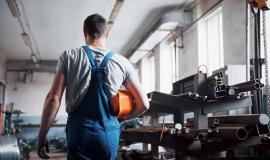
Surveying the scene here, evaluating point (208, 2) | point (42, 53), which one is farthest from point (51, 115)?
point (42, 53)

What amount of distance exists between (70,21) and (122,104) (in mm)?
6130

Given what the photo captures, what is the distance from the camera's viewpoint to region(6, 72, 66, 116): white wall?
12.0m

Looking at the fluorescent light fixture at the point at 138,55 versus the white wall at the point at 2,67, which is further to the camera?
the white wall at the point at 2,67

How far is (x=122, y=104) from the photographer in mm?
1763

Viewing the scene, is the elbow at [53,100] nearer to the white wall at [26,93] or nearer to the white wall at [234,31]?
the white wall at [234,31]

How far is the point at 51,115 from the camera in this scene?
1.69 meters

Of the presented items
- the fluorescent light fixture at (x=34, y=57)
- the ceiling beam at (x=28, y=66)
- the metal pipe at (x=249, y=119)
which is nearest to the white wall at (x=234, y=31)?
the metal pipe at (x=249, y=119)

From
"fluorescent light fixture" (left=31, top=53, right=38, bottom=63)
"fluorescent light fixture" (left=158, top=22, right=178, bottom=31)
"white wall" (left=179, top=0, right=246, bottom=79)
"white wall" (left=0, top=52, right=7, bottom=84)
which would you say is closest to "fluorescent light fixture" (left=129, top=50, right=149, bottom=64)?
"fluorescent light fixture" (left=158, top=22, right=178, bottom=31)

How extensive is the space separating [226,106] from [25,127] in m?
10.2

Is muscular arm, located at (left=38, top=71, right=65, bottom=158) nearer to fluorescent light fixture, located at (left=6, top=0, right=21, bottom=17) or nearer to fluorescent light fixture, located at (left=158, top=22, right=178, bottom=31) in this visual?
fluorescent light fixture, located at (left=6, top=0, right=21, bottom=17)

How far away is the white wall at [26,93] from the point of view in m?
12.0

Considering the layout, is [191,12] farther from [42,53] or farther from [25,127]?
[25,127]

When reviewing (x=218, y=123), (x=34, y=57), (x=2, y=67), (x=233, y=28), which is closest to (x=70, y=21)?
(x=34, y=57)

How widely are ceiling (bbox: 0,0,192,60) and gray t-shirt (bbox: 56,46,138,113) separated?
15.7ft
